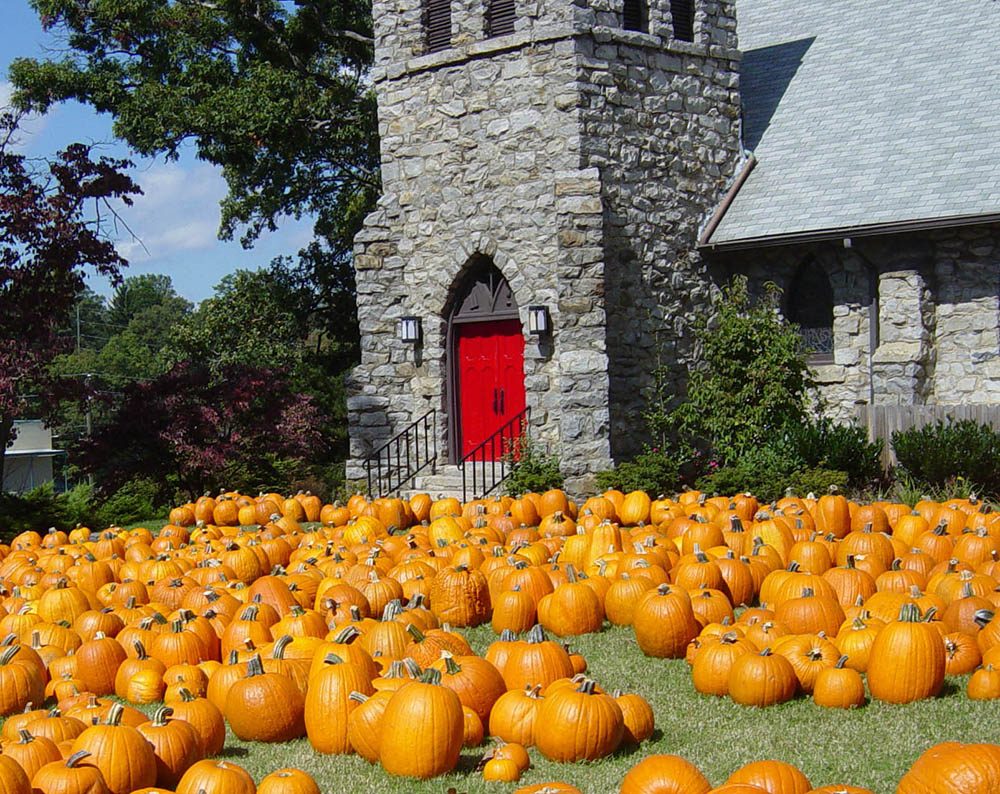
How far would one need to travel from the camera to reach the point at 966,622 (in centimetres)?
743

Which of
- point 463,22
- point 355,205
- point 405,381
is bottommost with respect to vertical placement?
point 405,381

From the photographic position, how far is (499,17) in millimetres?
17188

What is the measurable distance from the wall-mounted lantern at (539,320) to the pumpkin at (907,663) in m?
9.94

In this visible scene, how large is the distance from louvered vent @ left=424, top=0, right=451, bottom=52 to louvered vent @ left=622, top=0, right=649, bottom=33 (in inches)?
102

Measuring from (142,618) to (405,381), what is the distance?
33.3ft

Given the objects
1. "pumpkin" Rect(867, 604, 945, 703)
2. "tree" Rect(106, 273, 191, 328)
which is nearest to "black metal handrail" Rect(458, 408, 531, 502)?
"pumpkin" Rect(867, 604, 945, 703)

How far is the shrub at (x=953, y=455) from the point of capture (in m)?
14.1

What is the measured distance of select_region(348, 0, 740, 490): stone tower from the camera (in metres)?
16.2

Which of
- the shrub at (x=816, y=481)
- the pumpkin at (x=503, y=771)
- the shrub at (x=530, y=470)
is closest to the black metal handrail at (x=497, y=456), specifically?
the shrub at (x=530, y=470)

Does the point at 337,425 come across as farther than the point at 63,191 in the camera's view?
Yes

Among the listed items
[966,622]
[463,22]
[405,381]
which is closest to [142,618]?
[966,622]

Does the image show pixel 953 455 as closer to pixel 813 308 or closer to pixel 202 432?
pixel 813 308

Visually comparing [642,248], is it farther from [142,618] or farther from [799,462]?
[142,618]

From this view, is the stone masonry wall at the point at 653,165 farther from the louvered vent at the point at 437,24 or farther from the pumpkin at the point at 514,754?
the pumpkin at the point at 514,754
